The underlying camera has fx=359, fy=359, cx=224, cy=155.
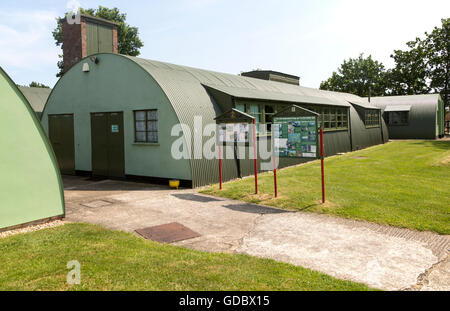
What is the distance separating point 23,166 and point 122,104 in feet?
22.8

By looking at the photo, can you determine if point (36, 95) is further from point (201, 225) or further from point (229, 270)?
point (229, 270)

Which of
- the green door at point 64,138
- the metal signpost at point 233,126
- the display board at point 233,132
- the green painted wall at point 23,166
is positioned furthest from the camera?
the green door at point 64,138

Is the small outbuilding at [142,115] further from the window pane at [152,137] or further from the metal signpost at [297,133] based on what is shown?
the metal signpost at [297,133]

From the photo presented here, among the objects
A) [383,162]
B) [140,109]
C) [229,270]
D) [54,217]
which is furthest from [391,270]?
[383,162]

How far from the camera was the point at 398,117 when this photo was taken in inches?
1468

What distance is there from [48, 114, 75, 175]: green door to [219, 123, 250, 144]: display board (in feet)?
25.7

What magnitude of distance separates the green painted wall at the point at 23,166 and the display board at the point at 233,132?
5594 millimetres

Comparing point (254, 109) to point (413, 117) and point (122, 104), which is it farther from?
point (413, 117)

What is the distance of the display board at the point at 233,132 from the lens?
11727 millimetres

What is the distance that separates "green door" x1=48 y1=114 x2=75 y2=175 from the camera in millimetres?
16266

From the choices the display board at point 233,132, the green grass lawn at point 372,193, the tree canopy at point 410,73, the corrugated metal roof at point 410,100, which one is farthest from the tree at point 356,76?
the display board at point 233,132

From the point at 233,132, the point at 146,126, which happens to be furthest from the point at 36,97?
the point at 233,132
